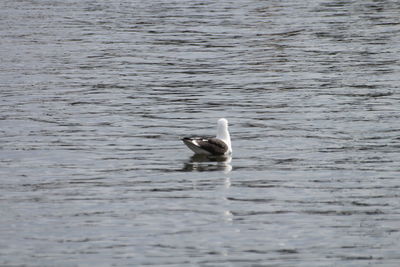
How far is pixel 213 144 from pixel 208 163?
0.50m

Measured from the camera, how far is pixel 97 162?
23.4 metres

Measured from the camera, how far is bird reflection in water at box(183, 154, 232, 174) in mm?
22922

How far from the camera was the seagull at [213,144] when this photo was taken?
23891 mm

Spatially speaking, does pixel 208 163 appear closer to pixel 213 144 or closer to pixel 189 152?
pixel 213 144

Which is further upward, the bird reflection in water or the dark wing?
the dark wing

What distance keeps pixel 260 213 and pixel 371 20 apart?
119ft

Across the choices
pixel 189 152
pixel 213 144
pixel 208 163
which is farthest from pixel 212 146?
pixel 189 152

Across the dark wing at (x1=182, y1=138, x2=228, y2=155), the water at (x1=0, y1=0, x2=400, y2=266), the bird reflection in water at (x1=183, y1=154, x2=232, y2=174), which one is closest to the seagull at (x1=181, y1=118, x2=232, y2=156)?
the dark wing at (x1=182, y1=138, x2=228, y2=155)

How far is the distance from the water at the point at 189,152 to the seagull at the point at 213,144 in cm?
38

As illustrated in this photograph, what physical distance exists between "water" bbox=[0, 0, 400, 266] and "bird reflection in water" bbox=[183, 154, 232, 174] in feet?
0.21

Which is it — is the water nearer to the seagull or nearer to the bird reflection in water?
the bird reflection in water

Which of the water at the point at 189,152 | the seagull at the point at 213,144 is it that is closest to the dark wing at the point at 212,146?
the seagull at the point at 213,144

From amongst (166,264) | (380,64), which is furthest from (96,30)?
(166,264)

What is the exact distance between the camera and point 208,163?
2370 centimetres
